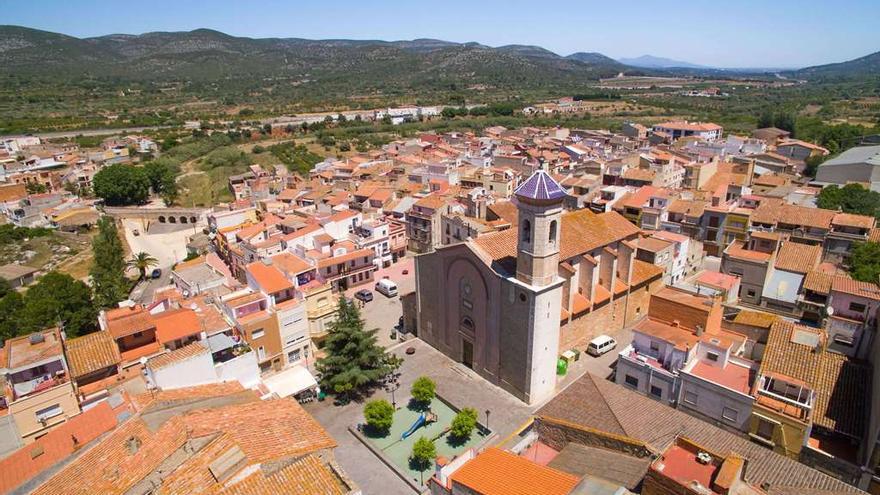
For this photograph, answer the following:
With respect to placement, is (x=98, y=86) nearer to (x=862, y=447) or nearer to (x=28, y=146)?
(x=28, y=146)

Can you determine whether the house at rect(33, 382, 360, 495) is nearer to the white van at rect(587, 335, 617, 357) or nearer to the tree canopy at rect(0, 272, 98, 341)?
the white van at rect(587, 335, 617, 357)

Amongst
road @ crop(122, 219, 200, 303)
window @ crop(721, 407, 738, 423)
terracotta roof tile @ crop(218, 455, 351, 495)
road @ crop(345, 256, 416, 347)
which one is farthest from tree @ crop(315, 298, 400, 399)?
road @ crop(122, 219, 200, 303)

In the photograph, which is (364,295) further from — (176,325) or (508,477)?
(508,477)

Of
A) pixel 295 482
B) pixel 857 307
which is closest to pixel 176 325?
pixel 295 482

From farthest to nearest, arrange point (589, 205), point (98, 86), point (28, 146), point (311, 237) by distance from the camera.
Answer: point (98, 86)
point (28, 146)
point (589, 205)
point (311, 237)

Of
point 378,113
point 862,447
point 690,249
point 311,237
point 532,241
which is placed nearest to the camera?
point 862,447

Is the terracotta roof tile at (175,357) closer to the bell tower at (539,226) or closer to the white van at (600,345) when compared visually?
the bell tower at (539,226)

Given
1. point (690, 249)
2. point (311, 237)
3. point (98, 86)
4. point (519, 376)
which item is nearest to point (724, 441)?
point (519, 376)
